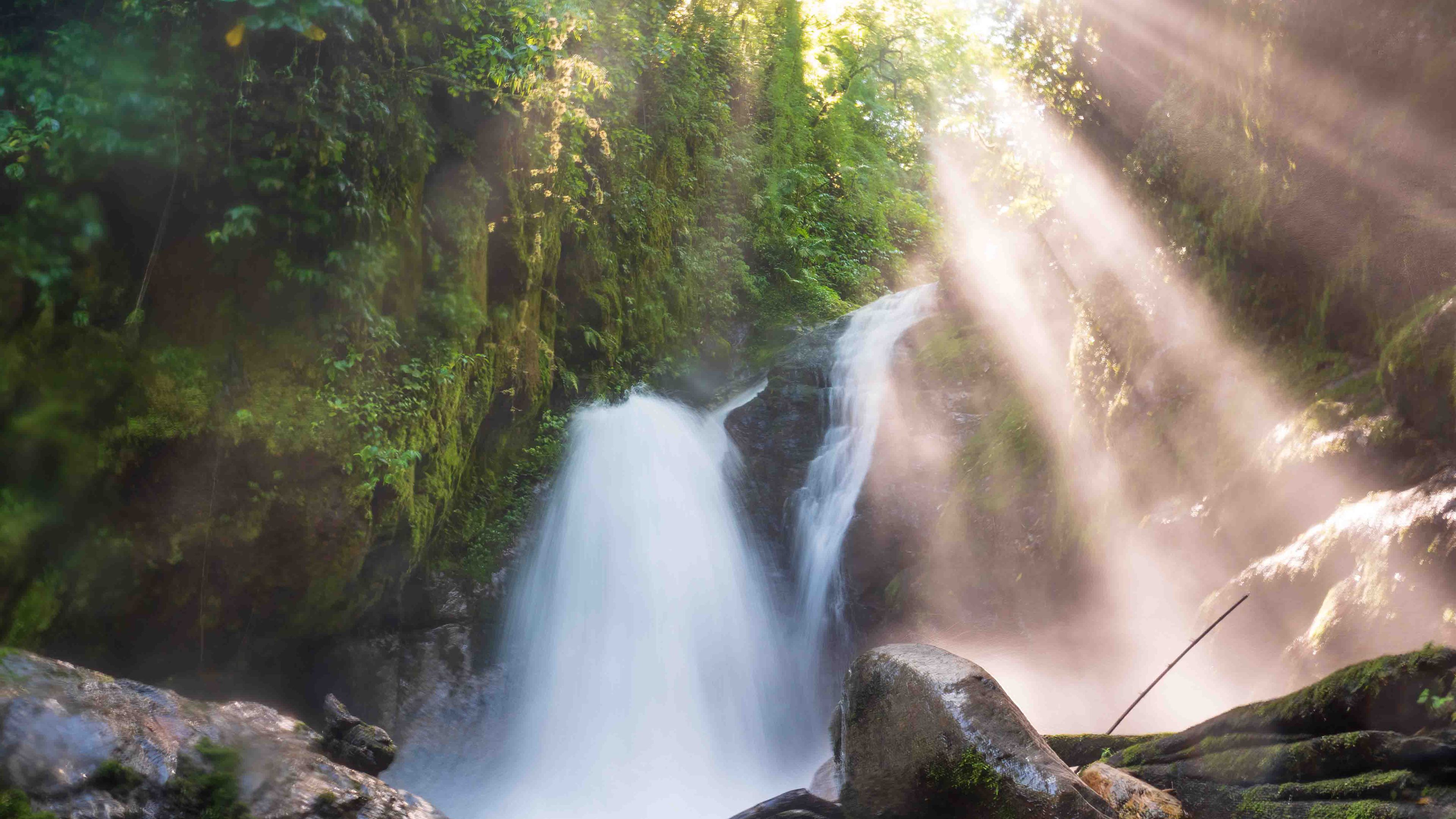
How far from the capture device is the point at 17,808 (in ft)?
9.62

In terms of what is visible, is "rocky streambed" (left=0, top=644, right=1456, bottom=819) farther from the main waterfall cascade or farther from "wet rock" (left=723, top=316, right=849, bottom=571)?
"wet rock" (left=723, top=316, right=849, bottom=571)

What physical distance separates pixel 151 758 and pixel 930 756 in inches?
139

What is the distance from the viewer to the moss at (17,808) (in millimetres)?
2895

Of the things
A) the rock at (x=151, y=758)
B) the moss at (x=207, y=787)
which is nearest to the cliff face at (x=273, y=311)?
the rock at (x=151, y=758)

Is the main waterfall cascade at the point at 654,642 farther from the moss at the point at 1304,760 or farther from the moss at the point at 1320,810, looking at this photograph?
the moss at the point at 1320,810

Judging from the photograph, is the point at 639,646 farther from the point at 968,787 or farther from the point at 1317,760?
the point at 1317,760

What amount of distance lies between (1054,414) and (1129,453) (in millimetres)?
1730

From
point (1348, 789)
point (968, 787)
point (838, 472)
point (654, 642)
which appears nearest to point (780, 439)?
point (838, 472)

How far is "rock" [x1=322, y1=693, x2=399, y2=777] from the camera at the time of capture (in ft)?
15.4

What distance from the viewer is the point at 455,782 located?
8906 millimetres

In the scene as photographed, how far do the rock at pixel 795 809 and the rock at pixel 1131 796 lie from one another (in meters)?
1.74

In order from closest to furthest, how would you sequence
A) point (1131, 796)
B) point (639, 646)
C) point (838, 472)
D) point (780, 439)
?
point (1131, 796) → point (639, 646) → point (838, 472) → point (780, 439)

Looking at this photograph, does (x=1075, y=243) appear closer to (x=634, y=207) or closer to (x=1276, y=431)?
(x=1276, y=431)

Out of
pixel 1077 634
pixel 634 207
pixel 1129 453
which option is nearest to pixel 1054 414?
pixel 1129 453
